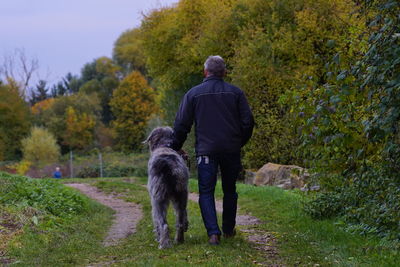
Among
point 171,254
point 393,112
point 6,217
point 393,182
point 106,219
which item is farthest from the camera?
point 106,219

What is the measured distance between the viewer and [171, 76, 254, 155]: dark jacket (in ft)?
22.1

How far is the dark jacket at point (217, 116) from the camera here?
22.1 ft

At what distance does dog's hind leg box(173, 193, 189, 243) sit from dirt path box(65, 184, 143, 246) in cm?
141

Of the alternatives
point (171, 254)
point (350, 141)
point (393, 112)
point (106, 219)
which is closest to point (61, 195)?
point (106, 219)

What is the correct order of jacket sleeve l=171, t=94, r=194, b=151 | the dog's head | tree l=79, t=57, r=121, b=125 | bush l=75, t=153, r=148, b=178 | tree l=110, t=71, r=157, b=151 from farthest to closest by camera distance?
tree l=79, t=57, r=121, b=125
tree l=110, t=71, r=157, b=151
bush l=75, t=153, r=148, b=178
the dog's head
jacket sleeve l=171, t=94, r=194, b=151

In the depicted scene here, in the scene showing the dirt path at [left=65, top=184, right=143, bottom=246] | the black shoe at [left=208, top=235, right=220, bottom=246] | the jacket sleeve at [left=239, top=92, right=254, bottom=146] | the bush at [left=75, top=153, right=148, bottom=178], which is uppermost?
the jacket sleeve at [left=239, top=92, right=254, bottom=146]

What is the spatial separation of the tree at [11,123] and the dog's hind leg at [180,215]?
4499 cm

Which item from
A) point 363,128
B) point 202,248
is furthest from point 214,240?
point 363,128

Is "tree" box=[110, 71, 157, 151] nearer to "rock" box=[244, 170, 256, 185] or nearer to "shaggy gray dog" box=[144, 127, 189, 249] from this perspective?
"rock" box=[244, 170, 256, 185]

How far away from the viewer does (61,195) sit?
1141 cm

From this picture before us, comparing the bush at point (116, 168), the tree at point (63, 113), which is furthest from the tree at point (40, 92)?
the bush at point (116, 168)

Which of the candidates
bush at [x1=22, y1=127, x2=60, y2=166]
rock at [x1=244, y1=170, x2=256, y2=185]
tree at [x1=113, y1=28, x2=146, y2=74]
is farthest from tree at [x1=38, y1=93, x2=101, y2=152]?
rock at [x1=244, y1=170, x2=256, y2=185]

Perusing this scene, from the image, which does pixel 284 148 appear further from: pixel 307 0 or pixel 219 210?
pixel 219 210

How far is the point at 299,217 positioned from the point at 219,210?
2.96 metres
